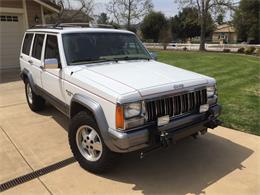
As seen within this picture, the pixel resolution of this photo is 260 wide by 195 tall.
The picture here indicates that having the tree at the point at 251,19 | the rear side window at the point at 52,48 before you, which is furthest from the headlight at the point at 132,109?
the tree at the point at 251,19

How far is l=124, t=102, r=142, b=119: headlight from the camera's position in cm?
344

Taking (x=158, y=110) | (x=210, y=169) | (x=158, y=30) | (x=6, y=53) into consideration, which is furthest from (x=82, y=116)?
(x=158, y=30)

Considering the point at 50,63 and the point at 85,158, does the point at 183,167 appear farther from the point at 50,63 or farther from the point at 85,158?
the point at 50,63

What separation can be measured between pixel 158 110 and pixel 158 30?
47.8m

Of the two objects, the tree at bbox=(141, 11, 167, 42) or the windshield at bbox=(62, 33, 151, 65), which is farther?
the tree at bbox=(141, 11, 167, 42)

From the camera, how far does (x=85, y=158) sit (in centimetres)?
413

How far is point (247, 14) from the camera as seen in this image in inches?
1896

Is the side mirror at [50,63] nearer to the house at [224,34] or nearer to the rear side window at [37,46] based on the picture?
the rear side window at [37,46]

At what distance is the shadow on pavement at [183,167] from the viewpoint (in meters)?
3.75

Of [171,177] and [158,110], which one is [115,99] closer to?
[158,110]

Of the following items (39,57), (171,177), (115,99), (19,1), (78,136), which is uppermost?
(19,1)

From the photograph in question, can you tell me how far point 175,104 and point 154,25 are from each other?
48.0 meters

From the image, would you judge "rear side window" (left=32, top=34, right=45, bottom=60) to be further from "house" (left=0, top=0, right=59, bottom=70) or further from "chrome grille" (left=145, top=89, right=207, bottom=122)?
"house" (left=0, top=0, right=59, bottom=70)

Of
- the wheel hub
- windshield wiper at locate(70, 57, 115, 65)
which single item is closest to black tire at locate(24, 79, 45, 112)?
windshield wiper at locate(70, 57, 115, 65)
